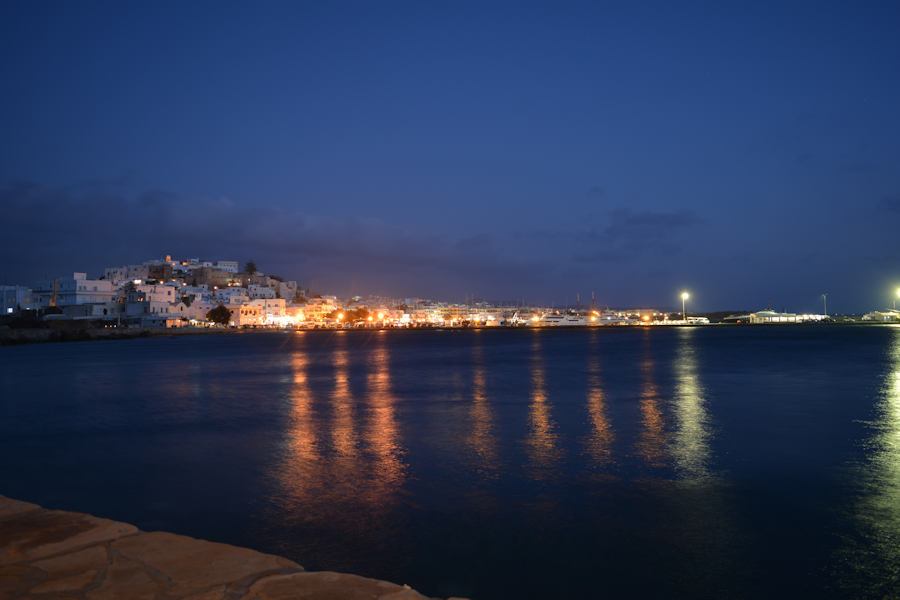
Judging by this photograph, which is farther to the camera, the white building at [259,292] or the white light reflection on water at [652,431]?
the white building at [259,292]

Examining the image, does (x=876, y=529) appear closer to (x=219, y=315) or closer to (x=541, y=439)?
(x=541, y=439)

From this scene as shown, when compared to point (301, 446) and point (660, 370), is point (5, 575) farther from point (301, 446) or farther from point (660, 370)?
point (660, 370)

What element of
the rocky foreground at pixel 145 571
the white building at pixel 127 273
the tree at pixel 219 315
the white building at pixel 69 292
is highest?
the white building at pixel 127 273

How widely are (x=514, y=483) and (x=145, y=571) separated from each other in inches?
262

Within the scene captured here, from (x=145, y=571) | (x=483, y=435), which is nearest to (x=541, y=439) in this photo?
(x=483, y=435)

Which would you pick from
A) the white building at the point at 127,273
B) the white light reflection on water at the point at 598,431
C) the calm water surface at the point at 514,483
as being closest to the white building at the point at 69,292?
the white building at the point at 127,273

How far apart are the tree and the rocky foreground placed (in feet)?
453

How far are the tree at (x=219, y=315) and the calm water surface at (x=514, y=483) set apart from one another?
118192mm

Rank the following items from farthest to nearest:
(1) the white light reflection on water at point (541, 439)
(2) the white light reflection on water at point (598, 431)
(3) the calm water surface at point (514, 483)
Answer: (2) the white light reflection on water at point (598, 431) → (1) the white light reflection on water at point (541, 439) → (3) the calm water surface at point (514, 483)

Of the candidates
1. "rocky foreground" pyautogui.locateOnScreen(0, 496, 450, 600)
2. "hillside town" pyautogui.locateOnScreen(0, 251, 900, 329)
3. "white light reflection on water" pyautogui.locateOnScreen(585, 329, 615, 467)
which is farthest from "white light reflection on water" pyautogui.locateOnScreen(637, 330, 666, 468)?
"hillside town" pyautogui.locateOnScreen(0, 251, 900, 329)

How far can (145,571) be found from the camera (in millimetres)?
4379

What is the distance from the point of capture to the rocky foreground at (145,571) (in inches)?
157

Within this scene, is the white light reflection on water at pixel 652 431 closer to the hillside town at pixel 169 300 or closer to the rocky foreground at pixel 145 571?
the rocky foreground at pixel 145 571

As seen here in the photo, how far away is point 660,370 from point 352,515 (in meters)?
30.6
